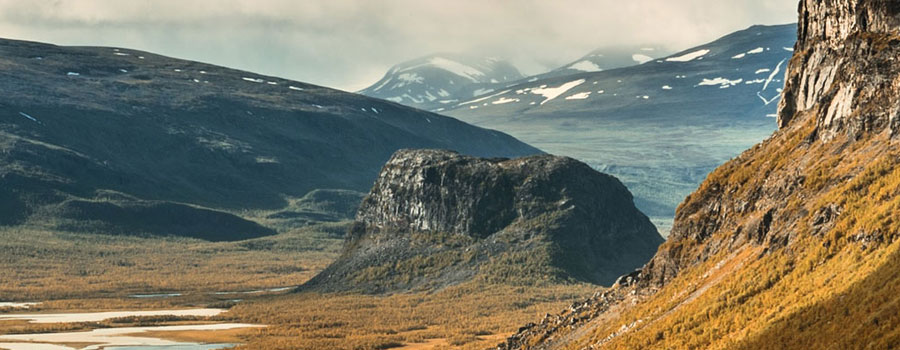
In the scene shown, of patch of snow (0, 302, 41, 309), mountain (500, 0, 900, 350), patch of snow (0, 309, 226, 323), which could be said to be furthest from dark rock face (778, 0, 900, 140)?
patch of snow (0, 302, 41, 309)

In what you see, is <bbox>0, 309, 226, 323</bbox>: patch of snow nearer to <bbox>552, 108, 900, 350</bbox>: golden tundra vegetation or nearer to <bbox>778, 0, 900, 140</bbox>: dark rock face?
<bbox>552, 108, 900, 350</bbox>: golden tundra vegetation

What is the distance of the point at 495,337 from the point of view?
365 feet

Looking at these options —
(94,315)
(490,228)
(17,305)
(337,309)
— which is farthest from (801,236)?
(17,305)

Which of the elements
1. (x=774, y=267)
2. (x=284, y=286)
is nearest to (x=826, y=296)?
(x=774, y=267)

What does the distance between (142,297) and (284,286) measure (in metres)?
22.7

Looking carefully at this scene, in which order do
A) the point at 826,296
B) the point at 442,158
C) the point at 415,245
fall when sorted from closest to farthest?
the point at 826,296
the point at 415,245
the point at 442,158

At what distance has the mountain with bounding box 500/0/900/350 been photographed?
135 feet

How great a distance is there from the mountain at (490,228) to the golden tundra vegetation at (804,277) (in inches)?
3495

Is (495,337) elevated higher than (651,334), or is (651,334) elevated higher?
(651,334)

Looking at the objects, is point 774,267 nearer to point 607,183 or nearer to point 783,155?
point 783,155

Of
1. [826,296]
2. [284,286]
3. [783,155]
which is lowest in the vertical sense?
[284,286]

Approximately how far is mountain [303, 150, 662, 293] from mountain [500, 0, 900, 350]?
7961 centimetres

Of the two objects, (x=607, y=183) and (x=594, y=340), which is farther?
(x=607, y=183)

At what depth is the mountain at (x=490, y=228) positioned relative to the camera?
501 feet
